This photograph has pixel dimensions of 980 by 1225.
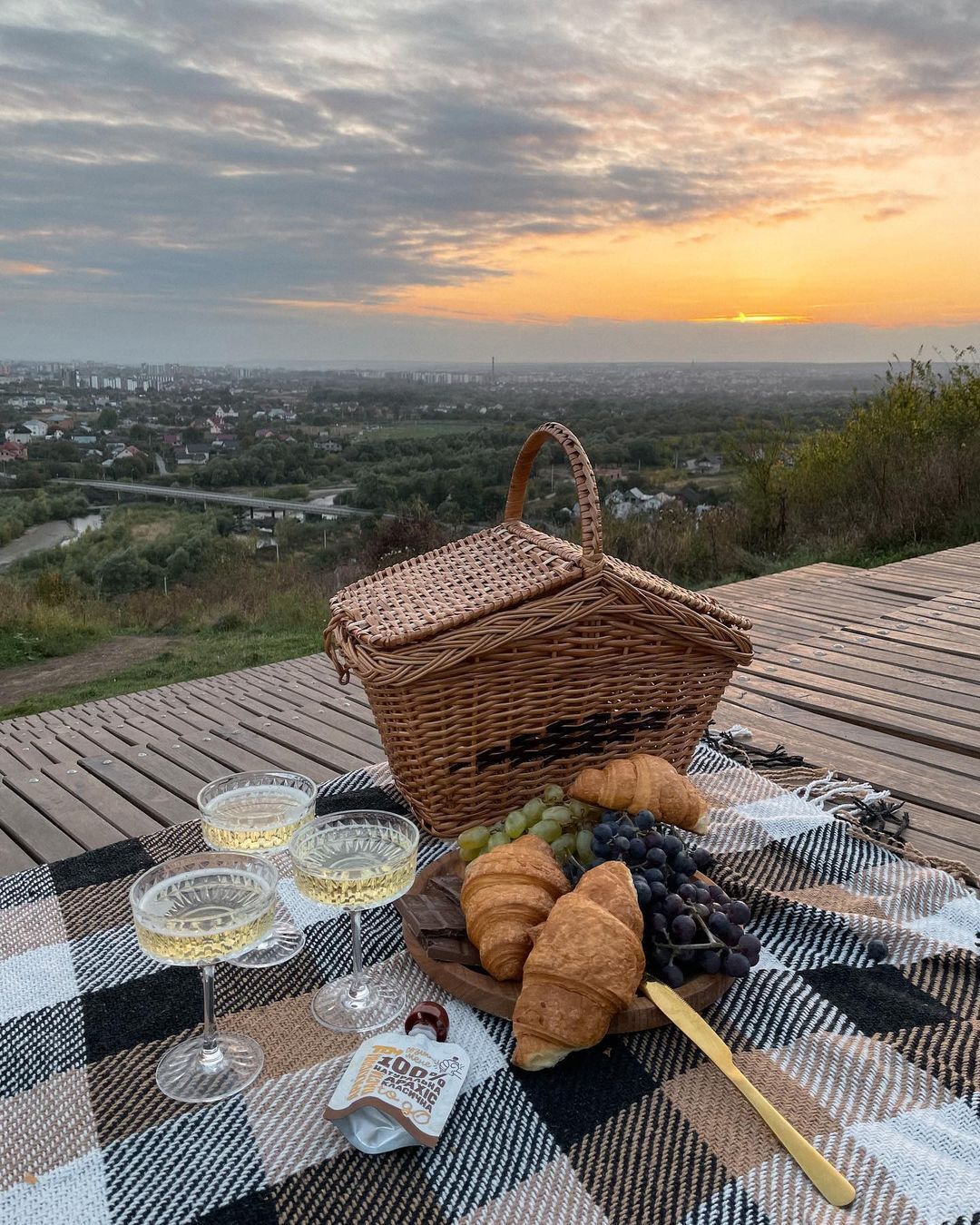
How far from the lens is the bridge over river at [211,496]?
697 inches

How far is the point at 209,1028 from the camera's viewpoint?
100 centimetres

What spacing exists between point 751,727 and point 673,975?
1.61 metres

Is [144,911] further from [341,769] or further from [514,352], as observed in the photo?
[514,352]

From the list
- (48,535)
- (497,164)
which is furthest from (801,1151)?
(497,164)

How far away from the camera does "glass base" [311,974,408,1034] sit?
1.11 m

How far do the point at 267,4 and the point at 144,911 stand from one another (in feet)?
32.2

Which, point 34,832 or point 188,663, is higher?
point 34,832

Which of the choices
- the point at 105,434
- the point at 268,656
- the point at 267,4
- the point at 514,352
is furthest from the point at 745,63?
the point at 105,434

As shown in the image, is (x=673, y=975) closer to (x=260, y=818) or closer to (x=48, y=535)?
(x=260, y=818)

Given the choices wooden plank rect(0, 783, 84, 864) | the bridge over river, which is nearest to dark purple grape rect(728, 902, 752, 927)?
wooden plank rect(0, 783, 84, 864)

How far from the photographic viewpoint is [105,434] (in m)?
23.3

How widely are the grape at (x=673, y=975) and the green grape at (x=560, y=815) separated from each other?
0.28 m

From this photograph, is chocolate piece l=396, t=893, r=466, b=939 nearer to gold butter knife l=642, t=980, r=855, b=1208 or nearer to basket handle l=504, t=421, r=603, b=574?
gold butter knife l=642, t=980, r=855, b=1208

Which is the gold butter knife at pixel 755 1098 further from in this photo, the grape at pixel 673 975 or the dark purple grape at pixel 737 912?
the dark purple grape at pixel 737 912
